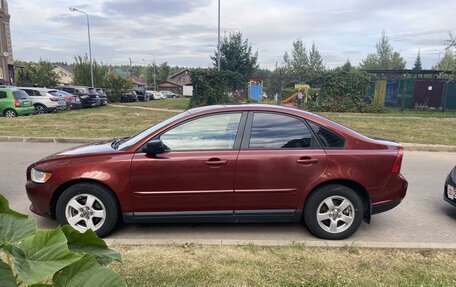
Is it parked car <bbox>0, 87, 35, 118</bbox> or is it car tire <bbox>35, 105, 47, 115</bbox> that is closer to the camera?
parked car <bbox>0, 87, 35, 118</bbox>

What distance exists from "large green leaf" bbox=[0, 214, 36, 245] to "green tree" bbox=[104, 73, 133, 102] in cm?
3797

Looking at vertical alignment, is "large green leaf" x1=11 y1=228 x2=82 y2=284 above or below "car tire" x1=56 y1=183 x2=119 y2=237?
above

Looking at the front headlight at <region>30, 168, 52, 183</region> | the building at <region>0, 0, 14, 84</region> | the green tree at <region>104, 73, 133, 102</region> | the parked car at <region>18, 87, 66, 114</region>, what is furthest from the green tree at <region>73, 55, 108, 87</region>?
the front headlight at <region>30, 168, 52, 183</region>

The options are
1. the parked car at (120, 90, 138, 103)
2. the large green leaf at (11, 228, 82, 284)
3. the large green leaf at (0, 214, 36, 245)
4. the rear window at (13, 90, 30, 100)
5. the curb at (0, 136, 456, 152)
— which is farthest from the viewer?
the parked car at (120, 90, 138, 103)

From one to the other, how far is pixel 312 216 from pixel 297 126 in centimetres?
105

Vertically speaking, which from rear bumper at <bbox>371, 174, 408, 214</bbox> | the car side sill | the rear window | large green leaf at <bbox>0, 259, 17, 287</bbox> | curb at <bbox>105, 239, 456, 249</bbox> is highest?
large green leaf at <bbox>0, 259, 17, 287</bbox>

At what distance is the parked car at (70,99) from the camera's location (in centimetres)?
2222

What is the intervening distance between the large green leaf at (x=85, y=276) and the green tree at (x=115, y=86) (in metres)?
38.1

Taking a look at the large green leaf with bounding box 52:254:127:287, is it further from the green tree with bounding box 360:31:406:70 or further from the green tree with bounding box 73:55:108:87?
the green tree with bounding box 360:31:406:70

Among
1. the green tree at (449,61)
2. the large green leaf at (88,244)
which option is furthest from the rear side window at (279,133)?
the green tree at (449,61)

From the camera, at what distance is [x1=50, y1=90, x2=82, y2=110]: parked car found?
22.2 meters

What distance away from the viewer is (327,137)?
14.3ft

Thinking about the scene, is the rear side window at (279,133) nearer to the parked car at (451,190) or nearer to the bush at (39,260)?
the parked car at (451,190)

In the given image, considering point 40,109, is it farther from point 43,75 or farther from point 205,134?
point 43,75
